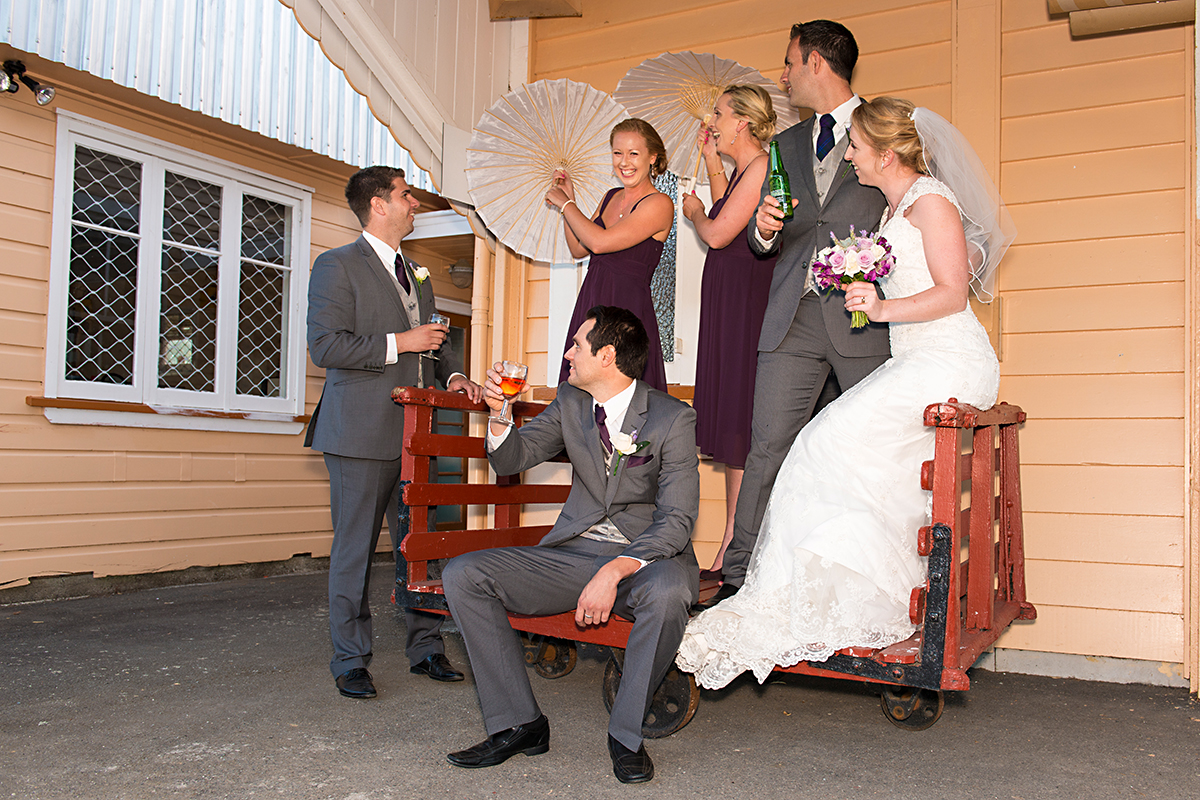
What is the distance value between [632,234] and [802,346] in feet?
2.92

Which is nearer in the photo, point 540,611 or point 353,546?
point 540,611

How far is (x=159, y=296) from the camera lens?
653 centimetres

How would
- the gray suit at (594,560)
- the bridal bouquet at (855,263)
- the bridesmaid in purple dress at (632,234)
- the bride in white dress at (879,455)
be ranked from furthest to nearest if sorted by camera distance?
the bridesmaid in purple dress at (632,234), the bridal bouquet at (855,263), the bride in white dress at (879,455), the gray suit at (594,560)

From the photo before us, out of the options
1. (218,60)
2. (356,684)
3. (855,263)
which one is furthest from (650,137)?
(218,60)

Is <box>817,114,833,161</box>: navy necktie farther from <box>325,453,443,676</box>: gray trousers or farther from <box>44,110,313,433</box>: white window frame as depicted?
<box>44,110,313,433</box>: white window frame

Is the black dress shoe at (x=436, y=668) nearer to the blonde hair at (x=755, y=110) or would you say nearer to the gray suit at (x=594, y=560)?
the gray suit at (x=594, y=560)

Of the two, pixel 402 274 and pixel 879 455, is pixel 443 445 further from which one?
pixel 879 455

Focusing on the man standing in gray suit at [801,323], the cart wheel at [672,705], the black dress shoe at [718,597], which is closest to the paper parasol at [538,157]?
the man standing in gray suit at [801,323]

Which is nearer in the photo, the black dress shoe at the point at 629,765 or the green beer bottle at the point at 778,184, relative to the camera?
the black dress shoe at the point at 629,765

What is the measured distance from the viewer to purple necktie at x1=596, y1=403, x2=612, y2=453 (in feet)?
10.0

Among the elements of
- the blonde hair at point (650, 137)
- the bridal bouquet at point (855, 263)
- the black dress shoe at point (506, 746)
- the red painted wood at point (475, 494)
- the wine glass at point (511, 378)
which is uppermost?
the blonde hair at point (650, 137)

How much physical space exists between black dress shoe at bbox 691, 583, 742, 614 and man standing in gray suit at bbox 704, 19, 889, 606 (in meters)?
0.02

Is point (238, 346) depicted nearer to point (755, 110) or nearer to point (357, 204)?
point (357, 204)

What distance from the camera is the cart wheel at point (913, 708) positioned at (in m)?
3.04
